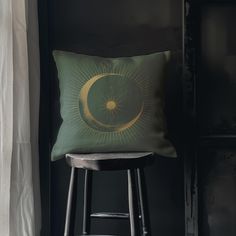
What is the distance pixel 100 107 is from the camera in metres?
1.82

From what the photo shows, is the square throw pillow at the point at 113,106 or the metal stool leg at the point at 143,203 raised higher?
the square throw pillow at the point at 113,106

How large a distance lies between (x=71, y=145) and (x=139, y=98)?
1.07ft

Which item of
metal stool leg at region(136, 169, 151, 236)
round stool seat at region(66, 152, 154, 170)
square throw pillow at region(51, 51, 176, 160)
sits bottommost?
metal stool leg at region(136, 169, 151, 236)

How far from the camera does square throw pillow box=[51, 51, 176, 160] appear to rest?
1789 mm

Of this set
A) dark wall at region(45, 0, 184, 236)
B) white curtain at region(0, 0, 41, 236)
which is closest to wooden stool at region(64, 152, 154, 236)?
white curtain at region(0, 0, 41, 236)

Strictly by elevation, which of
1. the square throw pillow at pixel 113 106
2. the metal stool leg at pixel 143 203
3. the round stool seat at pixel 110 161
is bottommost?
the metal stool leg at pixel 143 203

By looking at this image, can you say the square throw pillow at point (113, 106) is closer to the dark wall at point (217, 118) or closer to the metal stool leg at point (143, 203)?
the metal stool leg at point (143, 203)

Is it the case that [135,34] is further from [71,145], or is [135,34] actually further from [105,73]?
[71,145]

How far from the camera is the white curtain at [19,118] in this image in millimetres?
1691

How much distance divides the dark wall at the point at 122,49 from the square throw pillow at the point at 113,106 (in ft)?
0.77

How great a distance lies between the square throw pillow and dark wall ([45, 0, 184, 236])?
236 mm

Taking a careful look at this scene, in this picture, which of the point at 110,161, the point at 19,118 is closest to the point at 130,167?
the point at 110,161

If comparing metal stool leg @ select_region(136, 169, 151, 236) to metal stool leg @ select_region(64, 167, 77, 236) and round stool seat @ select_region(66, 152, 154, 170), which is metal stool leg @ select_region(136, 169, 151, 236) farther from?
metal stool leg @ select_region(64, 167, 77, 236)

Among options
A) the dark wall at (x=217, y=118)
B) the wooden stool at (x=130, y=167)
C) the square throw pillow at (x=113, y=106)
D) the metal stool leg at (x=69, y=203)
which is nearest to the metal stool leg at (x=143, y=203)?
the wooden stool at (x=130, y=167)
